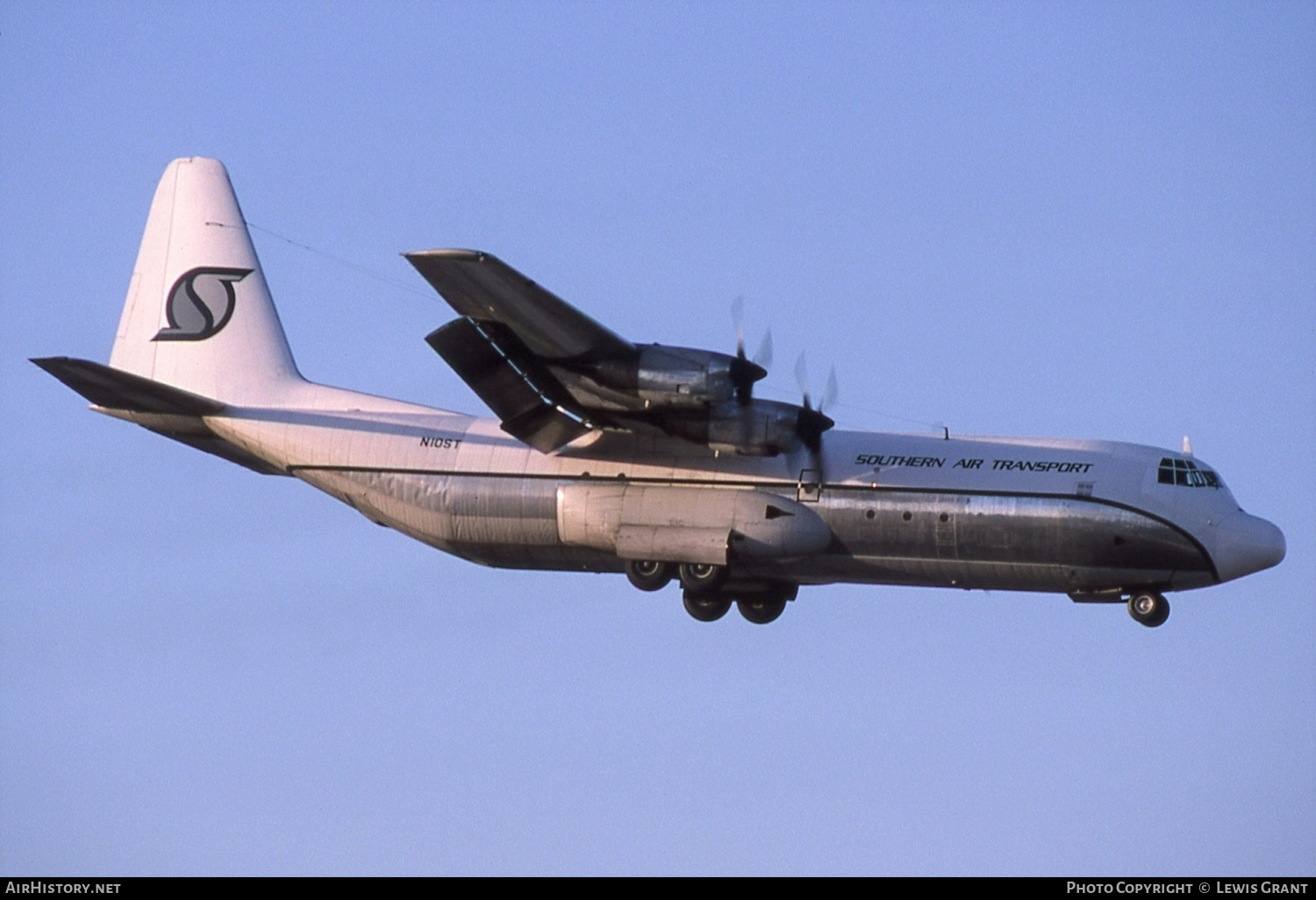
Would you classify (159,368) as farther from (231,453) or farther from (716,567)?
(716,567)

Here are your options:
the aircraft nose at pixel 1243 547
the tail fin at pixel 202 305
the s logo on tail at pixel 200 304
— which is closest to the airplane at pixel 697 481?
the aircraft nose at pixel 1243 547

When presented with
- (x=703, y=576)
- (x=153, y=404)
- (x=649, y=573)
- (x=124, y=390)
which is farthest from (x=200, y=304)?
(x=703, y=576)

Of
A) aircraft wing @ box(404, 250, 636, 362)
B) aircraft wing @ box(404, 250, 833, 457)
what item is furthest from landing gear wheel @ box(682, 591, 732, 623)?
aircraft wing @ box(404, 250, 636, 362)

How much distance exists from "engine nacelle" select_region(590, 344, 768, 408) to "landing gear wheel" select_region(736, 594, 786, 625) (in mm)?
Answer: 4048

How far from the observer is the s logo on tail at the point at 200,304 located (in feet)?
101

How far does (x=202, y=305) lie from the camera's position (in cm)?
3098

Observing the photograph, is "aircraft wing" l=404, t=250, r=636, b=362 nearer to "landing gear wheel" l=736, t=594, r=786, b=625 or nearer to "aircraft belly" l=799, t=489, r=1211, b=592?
"aircraft belly" l=799, t=489, r=1211, b=592

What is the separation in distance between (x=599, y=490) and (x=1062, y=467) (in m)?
6.21

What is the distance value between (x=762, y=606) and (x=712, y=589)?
1650 mm

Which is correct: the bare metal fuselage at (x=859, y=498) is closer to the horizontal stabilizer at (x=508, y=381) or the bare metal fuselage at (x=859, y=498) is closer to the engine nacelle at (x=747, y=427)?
the horizontal stabilizer at (x=508, y=381)

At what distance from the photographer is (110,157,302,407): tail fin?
30.3 m

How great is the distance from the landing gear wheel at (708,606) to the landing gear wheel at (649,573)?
0.92m
